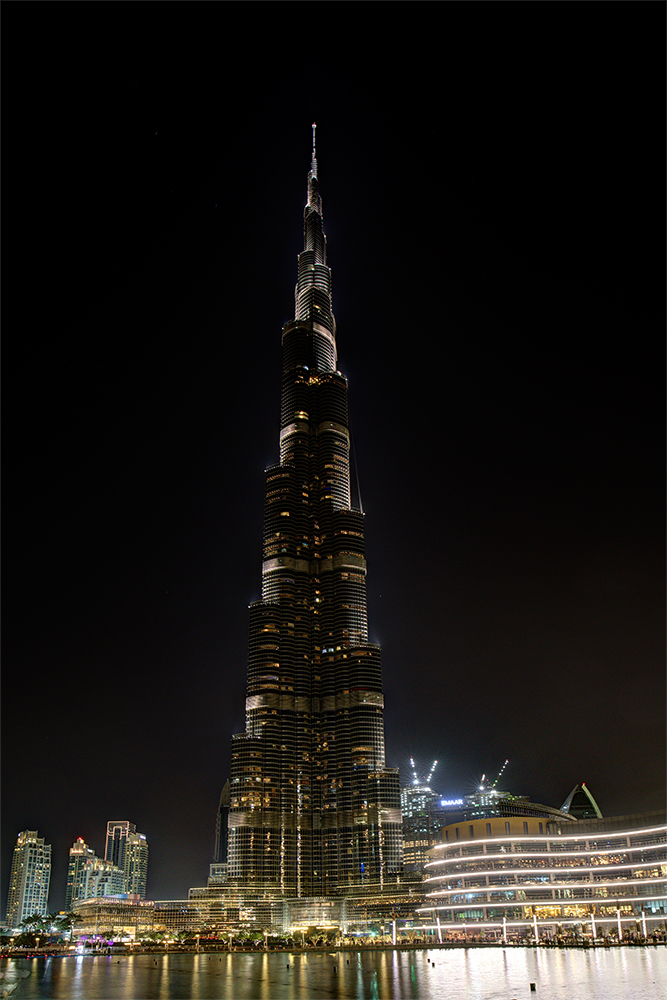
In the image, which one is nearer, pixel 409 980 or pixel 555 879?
pixel 409 980

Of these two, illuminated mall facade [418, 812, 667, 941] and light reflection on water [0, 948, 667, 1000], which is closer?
light reflection on water [0, 948, 667, 1000]

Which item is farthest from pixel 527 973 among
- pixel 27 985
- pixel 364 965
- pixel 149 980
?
pixel 27 985

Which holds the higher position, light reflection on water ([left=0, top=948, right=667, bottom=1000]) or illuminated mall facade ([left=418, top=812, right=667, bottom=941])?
illuminated mall facade ([left=418, top=812, right=667, bottom=941])

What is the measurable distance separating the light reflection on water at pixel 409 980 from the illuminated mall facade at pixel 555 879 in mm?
34503

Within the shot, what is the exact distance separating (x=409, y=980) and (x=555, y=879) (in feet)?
307

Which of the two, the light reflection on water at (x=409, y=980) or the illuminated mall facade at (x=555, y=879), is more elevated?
the illuminated mall facade at (x=555, y=879)

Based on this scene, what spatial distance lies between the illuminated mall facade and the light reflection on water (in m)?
34.5

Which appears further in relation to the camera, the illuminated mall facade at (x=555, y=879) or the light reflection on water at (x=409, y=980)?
the illuminated mall facade at (x=555, y=879)

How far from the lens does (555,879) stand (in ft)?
581

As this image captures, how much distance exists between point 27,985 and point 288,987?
42.4 metres

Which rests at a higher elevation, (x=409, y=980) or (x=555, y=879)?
(x=555, y=879)

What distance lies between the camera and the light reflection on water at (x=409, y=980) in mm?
78625

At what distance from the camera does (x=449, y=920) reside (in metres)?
191

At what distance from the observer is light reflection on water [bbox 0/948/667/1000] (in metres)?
78.6
